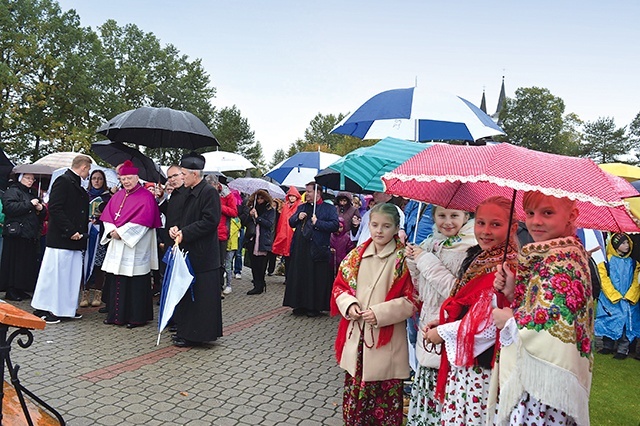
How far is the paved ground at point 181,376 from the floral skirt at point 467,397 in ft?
5.13

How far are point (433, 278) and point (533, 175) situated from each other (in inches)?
46.8

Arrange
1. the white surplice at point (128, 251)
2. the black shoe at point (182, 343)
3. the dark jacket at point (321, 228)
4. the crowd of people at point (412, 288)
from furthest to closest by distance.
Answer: the dark jacket at point (321, 228) → the white surplice at point (128, 251) → the black shoe at point (182, 343) → the crowd of people at point (412, 288)


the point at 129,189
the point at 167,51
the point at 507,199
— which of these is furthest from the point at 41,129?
the point at 507,199

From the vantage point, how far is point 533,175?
2.15 meters

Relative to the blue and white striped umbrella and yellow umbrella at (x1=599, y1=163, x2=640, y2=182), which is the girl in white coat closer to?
the blue and white striped umbrella

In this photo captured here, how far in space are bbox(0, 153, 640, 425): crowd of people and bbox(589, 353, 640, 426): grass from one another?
38 cm

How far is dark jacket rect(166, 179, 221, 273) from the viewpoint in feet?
18.7

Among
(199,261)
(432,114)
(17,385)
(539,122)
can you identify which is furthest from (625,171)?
(539,122)

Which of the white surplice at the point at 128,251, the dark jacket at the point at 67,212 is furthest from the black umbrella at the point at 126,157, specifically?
the white surplice at the point at 128,251

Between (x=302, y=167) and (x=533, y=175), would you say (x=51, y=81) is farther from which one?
(x=533, y=175)

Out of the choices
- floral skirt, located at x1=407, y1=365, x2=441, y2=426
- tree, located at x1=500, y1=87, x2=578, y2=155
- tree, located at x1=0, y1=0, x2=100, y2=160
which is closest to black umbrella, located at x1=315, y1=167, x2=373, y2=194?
floral skirt, located at x1=407, y1=365, x2=441, y2=426

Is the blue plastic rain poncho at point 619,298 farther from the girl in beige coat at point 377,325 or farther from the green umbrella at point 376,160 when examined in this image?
the girl in beige coat at point 377,325

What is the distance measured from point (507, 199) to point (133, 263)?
506 cm

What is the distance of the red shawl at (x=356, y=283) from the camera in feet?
11.8
